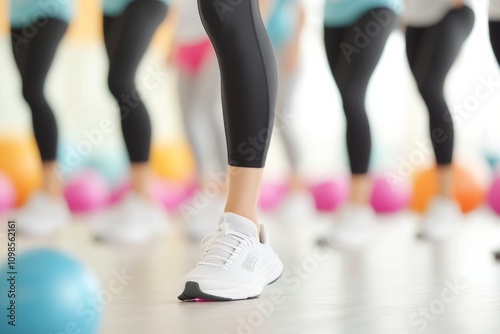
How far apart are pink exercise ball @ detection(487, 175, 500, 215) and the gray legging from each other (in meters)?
1.42

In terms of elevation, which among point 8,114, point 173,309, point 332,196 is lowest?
point 8,114

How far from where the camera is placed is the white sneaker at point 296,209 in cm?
388

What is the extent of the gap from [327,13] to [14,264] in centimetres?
196

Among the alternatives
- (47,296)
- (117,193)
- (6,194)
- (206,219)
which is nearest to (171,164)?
(117,193)

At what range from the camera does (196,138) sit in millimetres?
3361

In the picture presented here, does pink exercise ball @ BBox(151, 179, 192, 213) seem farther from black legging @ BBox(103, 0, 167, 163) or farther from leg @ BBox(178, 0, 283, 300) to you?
leg @ BBox(178, 0, 283, 300)

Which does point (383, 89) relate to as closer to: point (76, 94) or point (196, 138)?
point (76, 94)

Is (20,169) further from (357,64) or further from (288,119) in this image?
(357,64)

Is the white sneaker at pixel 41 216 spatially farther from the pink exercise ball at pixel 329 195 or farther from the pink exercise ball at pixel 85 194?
the pink exercise ball at pixel 329 195

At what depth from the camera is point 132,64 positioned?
2.97 m

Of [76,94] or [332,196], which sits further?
→ [76,94]

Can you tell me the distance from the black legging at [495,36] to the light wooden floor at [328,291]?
0.59 m

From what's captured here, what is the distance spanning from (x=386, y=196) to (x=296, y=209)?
Answer: 2.00 feet

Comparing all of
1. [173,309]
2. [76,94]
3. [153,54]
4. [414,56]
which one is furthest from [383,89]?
[173,309]
